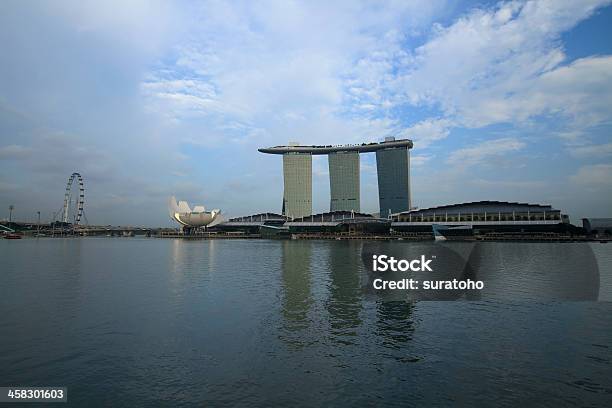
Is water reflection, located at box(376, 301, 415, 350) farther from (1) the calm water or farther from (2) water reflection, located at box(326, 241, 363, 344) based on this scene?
(2) water reflection, located at box(326, 241, 363, 344)

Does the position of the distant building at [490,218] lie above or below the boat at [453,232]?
above

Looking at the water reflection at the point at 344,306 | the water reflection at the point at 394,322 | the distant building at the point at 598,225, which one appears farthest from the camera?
the distant building at the point at 598,225

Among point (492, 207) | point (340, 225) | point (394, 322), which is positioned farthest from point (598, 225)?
point (394, 322)

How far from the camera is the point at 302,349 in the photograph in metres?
14.5

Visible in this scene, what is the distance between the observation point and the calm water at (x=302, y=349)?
35.6ft

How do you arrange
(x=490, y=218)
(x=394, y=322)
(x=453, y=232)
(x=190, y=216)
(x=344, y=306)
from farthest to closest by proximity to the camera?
(x=190, y=216) < (x=490, y=218) < (x=453, y=232) < (x=344, y=306) < (x=394, y=322)

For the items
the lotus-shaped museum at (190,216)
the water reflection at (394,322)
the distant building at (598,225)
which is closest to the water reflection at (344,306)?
the water reflection at (394,322)

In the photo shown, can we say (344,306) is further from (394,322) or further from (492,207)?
(492,207)

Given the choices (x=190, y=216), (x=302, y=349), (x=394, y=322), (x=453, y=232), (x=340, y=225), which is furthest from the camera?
(x=190, y=216)

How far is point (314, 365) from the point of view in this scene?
42.2 feet

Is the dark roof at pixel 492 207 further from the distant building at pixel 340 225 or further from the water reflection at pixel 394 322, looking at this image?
the water reflection at pixel 394 322

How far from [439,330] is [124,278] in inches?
1079

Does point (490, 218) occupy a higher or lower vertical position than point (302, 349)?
higher

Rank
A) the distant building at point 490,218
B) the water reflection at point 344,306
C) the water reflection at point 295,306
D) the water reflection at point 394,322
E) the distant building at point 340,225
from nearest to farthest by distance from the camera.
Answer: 1. the water reflection at point 394,322
2. the water reflection at point 295,306
3. the water reflection at point 344,306
4. the distant building at point 490,218
5. the distant building at point 340,225
